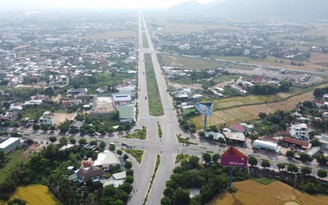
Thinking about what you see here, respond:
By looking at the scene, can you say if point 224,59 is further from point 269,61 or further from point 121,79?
point 121,79

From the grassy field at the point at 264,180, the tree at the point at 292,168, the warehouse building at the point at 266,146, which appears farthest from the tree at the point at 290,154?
the grassy field at the point at 264,180

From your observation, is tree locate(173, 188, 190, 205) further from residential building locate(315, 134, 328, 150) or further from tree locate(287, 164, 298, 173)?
residential building locate(315, 134, 328, 150)

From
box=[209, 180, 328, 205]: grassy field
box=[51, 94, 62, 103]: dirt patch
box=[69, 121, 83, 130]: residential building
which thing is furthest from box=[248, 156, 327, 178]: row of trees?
box=[51, 94, 62, 103]: dirt patch

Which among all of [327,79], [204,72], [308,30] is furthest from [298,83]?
[308,30]

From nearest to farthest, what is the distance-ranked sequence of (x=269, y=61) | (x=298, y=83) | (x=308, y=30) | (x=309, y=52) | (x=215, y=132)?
(x=215, y=132)
(x=298, y=83)
(x=269, y=61)
(x=309, y=52)
(x=308, y=30)

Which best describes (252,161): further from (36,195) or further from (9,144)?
(9,144)

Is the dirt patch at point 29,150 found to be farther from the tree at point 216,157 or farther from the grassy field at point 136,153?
the tree at point 216,157
